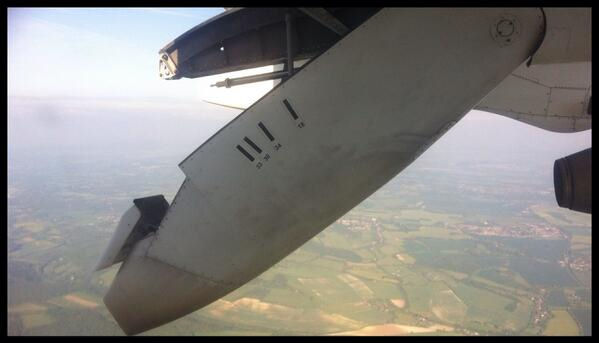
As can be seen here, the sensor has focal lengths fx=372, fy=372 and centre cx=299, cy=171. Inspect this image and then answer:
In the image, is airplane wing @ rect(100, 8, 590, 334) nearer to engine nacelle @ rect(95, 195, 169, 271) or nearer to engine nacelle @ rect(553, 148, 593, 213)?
engine nacelle @ rect(95, 195, 169, 271)

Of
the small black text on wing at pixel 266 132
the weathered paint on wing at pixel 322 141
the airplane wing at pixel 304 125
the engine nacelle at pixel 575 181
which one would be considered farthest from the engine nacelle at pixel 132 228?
the engine nacelle at pixel 575 181

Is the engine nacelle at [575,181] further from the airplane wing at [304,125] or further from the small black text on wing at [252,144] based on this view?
the small black text on wing at [252,144]

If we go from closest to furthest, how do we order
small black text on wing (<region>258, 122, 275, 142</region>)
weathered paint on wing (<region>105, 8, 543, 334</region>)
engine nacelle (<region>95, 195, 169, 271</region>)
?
weathered paint on wing (<region>105, 8, 543, 334</region>), small black text on wing (<region>258, 122, 275, 142</region>), engine nacelle (<region>95, 195, 169, 271</region>)

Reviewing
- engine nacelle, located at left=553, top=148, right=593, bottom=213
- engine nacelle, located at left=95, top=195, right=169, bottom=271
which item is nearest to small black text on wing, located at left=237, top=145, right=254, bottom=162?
engine nacelle, located at left=95, top=195, right=169, bottom=271

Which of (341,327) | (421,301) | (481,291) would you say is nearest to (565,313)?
(481,291)

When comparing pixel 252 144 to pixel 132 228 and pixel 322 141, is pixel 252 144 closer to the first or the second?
pixel 322 141

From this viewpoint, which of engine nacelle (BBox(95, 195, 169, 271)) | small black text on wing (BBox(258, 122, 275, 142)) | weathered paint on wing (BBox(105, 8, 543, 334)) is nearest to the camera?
weathered paint on wing (BBox(105, 8, 543, 334))

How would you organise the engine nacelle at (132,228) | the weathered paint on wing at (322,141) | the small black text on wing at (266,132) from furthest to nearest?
the engine nacelle at (132,228), the small black text on wing at (266,132), the weathered paint on wing at (322,141)
